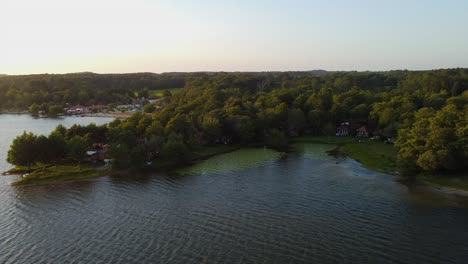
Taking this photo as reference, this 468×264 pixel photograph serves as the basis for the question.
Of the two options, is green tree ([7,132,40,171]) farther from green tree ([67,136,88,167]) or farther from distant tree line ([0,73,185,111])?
distant tree line ([0,73,185,111])

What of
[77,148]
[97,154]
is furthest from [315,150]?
[77,148]

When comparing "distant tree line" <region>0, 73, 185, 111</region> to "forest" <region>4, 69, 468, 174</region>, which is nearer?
"forest" <region>4, 69, 468, 174</region>

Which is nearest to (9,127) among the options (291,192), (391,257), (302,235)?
(291,192)

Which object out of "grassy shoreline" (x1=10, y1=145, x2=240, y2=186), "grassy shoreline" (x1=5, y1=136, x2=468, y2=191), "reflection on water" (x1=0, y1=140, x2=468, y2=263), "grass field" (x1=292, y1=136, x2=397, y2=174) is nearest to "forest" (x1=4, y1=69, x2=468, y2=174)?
"grassy shoreline" (x1=10, y1=145, x2=240, y2=186)

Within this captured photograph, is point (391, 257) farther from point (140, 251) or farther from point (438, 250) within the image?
point (140, 251)

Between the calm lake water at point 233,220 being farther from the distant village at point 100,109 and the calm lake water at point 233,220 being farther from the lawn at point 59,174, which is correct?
the distant village at point 100,109

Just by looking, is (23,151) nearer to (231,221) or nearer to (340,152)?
(231,221)

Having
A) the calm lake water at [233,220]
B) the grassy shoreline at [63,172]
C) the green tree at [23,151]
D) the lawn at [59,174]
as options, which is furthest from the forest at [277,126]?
the calm lake water at [233,220]
